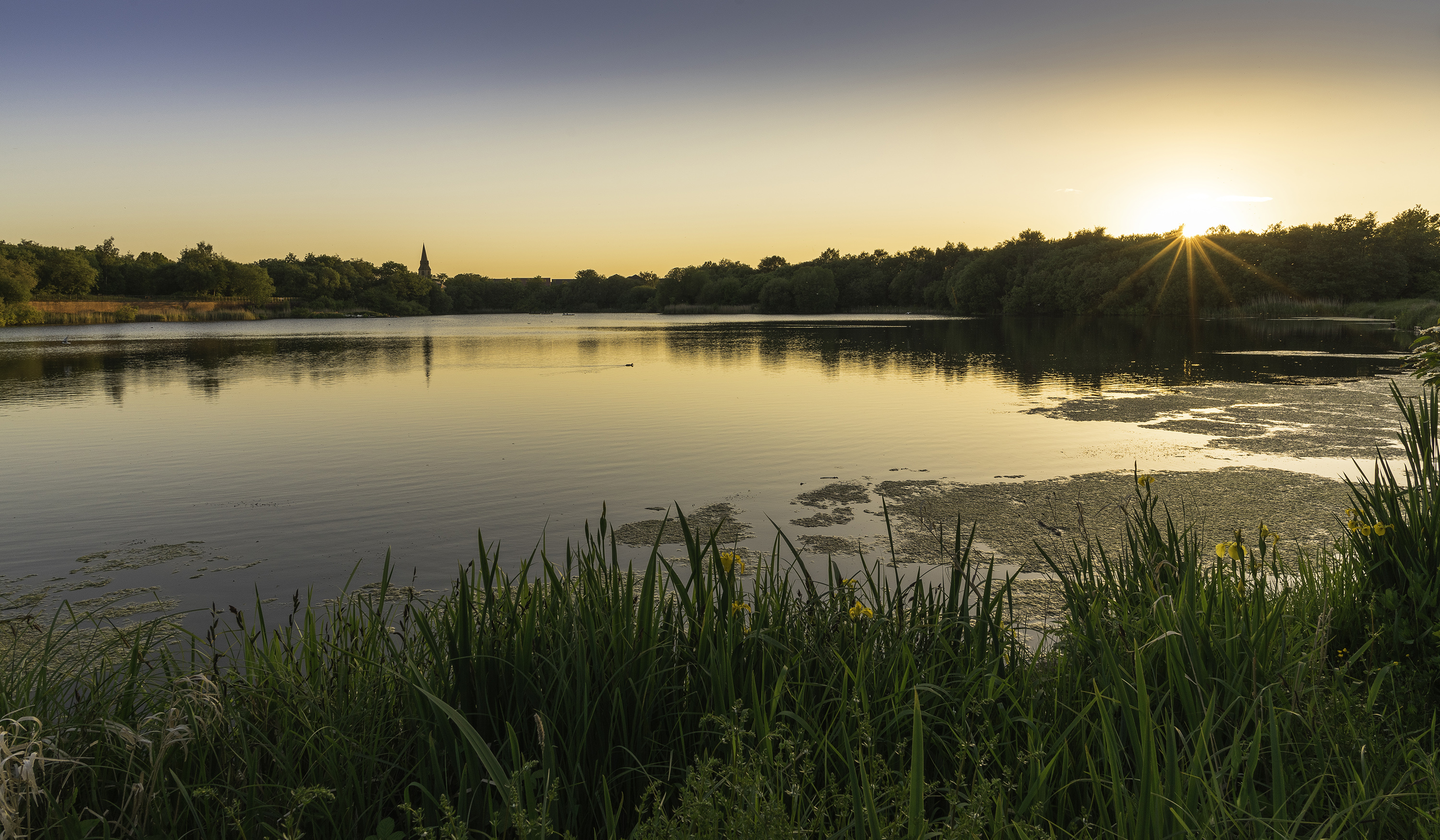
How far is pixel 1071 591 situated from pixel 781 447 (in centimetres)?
980

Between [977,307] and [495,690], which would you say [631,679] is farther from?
[977,307]

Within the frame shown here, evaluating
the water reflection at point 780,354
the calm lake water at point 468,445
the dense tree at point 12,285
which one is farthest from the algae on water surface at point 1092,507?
the dense tree at point 12,285

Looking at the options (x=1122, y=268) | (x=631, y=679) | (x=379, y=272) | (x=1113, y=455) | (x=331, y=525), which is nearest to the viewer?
(x=631, y=679)

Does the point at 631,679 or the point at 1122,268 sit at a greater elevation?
the point at 1122,268

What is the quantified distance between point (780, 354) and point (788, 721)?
108ft

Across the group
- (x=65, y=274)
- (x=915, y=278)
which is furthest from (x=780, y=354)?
(x=65, y=274)

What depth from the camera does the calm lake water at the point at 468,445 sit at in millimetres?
7859

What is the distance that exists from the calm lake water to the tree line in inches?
1986

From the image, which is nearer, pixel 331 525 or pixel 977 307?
pixel 331 525

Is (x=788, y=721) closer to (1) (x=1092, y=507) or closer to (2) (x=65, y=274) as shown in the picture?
(1) (x=1092, y=507)

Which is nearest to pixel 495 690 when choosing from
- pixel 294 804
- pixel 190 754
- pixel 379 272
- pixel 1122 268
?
pixel 294 804

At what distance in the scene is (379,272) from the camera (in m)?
162

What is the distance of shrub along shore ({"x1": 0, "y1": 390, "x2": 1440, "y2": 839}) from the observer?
214 cm

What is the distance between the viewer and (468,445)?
1366 centimetres
